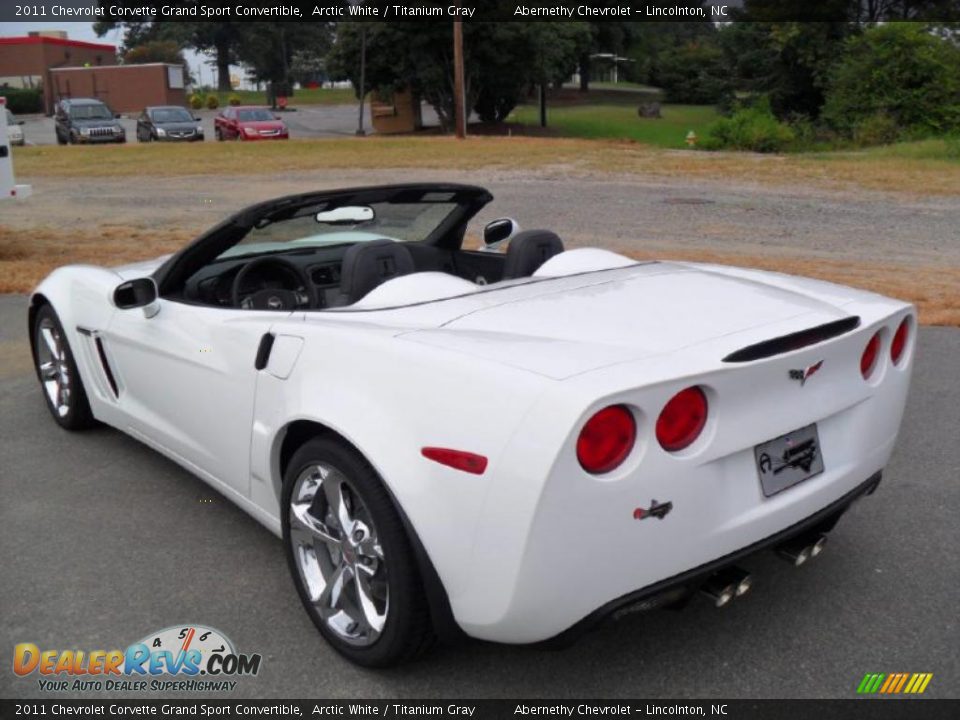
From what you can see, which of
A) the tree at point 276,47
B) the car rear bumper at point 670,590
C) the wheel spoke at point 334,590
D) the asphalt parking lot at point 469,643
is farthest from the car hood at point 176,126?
the tree at point 276,47

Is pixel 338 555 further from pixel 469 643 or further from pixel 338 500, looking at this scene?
pixel 469 643

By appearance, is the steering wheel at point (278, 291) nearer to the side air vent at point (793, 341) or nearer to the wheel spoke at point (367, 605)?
the wheel spoke at point (367, 605)

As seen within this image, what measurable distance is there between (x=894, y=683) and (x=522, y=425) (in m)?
1.39

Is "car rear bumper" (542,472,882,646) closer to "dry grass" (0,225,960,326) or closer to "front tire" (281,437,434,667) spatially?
"front tire" (281,437,434,667)

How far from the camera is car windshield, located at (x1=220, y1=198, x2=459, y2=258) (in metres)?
3.96

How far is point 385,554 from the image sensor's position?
2.71 m

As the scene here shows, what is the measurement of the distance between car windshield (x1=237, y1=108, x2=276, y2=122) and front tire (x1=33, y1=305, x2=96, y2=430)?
112 ft

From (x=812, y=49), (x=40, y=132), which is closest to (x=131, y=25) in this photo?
(x=40, y=132)

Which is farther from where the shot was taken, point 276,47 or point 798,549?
point 276,47

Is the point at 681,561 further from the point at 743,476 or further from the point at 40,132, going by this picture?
the point at 40,132

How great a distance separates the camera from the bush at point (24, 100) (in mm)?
72375

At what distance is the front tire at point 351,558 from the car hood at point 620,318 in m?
0.46

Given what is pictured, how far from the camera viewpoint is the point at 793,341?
2846mm

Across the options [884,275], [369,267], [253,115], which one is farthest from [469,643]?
[253,115]
